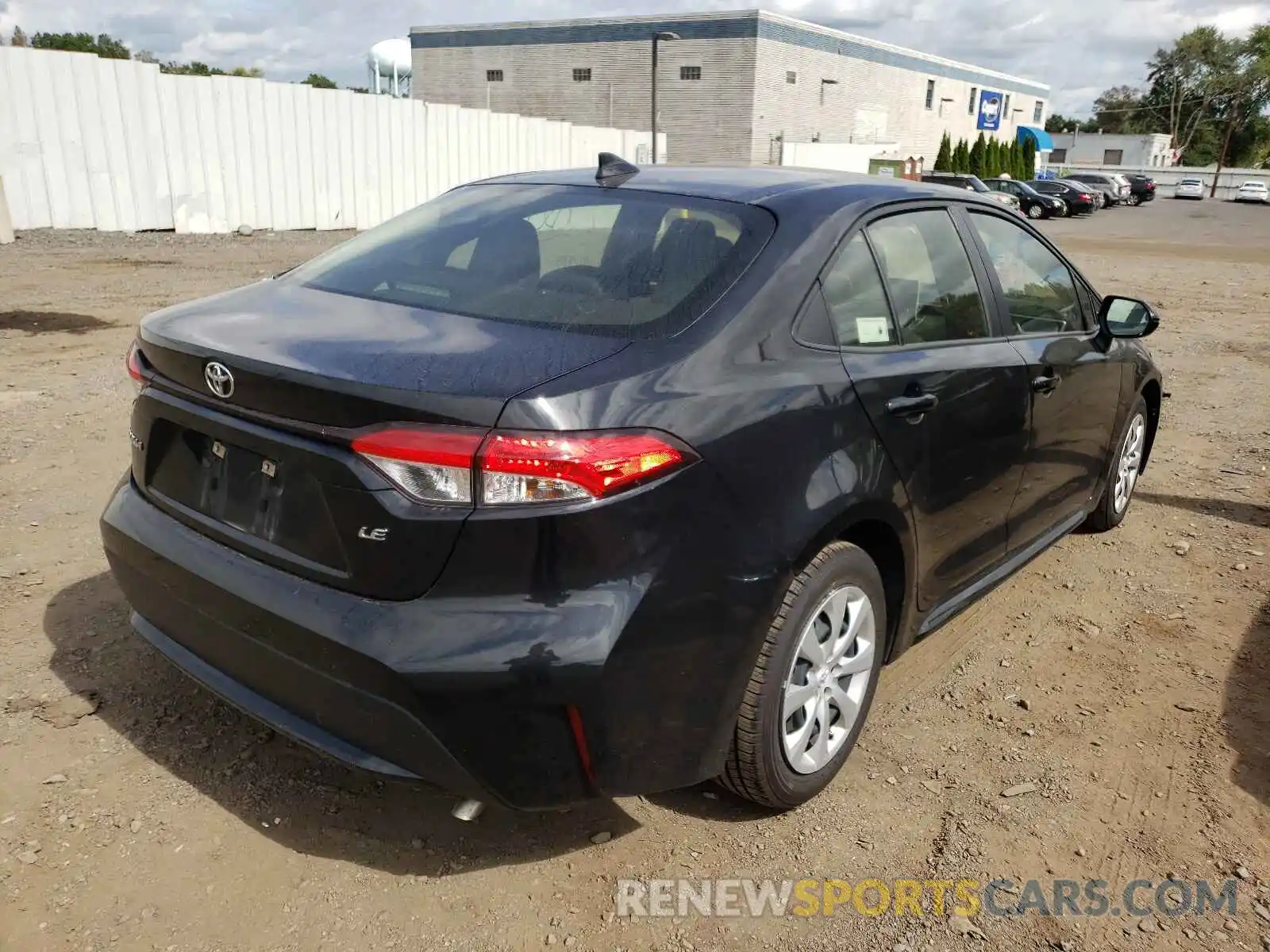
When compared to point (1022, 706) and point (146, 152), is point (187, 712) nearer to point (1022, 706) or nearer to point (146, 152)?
point (1022, 706)

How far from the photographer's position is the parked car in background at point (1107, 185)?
163 ft

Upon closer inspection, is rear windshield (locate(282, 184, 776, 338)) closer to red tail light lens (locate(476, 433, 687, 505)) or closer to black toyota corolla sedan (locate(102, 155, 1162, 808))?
black toyota corolla sedan (locate(102, 155, 1162, 808))

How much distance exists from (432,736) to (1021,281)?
9.18 ft

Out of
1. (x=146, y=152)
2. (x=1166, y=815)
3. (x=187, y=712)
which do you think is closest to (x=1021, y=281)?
(x=1166, y=815)

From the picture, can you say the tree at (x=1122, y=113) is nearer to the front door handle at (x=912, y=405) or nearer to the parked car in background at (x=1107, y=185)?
the parked car in background at (x=1107, y=185)

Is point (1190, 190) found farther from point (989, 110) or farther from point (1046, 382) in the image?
point (1046, 382)

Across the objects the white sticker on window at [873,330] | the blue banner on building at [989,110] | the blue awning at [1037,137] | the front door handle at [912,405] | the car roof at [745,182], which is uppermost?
the blue banner on building at [989,110]

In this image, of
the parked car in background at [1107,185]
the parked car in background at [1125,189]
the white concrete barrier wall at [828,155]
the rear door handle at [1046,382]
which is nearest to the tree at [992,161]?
the parked car in background at [1107,185]

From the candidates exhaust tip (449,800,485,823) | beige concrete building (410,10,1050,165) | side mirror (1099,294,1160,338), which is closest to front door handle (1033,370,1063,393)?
side mirror (1099,294,1160,338)

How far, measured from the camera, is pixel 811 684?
8.75ft

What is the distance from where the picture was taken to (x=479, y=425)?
2.03 meters

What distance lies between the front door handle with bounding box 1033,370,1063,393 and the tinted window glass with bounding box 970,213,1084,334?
0.18m

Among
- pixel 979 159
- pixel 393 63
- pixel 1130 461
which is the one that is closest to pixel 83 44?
pixel 393 63

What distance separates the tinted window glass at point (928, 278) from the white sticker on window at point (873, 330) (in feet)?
0.26
